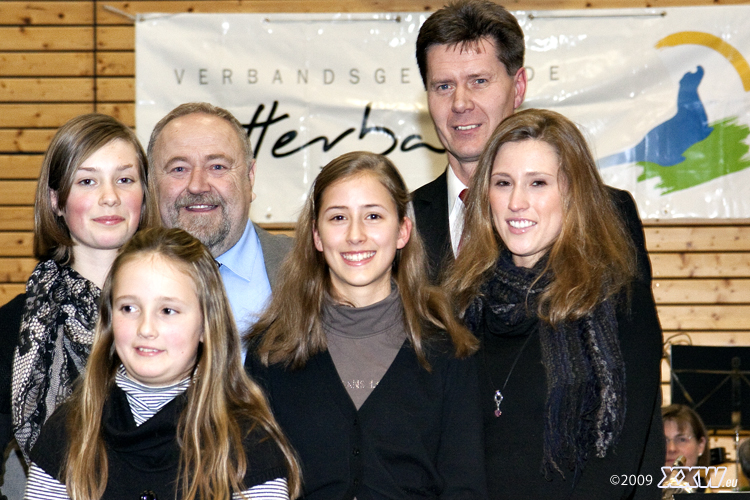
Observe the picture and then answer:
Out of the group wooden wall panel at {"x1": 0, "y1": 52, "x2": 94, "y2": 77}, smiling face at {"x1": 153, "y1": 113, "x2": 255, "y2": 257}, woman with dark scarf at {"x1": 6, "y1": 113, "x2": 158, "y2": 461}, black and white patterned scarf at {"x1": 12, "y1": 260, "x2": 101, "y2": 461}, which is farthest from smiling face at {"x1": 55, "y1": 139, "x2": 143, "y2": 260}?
wooden wall panel at {"x1": 0, "y1": 52, "x2": 94, "y2": 77}

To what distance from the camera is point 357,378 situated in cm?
214

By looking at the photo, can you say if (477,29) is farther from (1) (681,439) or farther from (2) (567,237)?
(1) (681,439)

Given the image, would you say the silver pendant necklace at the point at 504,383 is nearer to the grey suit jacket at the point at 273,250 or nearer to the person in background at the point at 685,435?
the grey suit jacket at the point at 273,250

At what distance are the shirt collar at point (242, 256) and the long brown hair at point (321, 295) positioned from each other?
1.32 feet

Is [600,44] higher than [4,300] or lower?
higher

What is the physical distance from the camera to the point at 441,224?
2846mm

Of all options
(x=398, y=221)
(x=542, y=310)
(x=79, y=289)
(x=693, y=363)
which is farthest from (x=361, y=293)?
(x=693, y=363)

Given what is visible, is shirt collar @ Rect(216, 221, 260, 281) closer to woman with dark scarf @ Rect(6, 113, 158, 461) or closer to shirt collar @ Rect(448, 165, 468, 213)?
woman with dark scarf @ Rect(6, 113, 158, 461)

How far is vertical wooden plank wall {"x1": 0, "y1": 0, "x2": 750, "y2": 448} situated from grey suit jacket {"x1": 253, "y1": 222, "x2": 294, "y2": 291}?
2921 mm

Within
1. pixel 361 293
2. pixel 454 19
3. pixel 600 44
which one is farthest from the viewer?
pixel 600 44

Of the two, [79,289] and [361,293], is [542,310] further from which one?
[79,289]

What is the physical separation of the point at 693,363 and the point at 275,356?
3.44 meters

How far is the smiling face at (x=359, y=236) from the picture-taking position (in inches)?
87.2

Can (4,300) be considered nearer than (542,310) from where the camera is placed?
No
